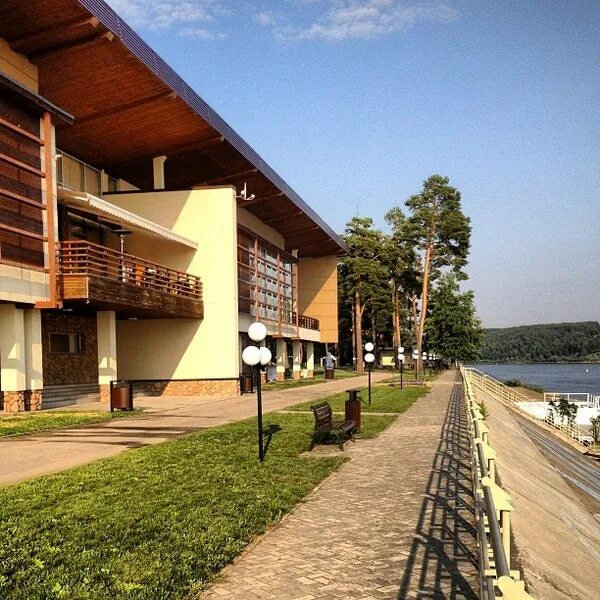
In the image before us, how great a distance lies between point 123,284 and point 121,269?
195 cm

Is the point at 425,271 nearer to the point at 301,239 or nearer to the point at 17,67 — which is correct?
the point at 301,239

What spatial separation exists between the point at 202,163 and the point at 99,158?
4607mm

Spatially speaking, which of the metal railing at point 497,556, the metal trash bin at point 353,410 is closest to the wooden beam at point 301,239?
the metal trash bin at point 353,410

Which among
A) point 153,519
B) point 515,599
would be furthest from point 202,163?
point 515,599

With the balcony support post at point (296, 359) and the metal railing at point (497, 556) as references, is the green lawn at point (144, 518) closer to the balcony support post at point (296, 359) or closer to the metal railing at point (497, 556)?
the metal railing at point (497, 556)

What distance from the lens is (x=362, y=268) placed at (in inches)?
2259

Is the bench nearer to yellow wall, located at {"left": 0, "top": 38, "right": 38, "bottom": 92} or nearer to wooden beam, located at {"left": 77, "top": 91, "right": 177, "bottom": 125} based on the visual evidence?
yellow wall, located at {"left": 0, "top": 38, "right": 38, "bottom": 92}

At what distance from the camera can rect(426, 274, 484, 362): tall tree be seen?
171ft

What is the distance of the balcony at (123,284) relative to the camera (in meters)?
19.1

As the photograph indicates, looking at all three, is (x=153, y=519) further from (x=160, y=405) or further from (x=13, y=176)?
(x=160, y=405)

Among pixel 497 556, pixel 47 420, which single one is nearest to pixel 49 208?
pixel 47 420

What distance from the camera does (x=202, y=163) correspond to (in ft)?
94.6

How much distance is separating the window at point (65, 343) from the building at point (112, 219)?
4.7 inches

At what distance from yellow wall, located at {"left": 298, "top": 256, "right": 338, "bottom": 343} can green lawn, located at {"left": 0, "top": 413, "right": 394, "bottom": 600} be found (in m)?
39.5
